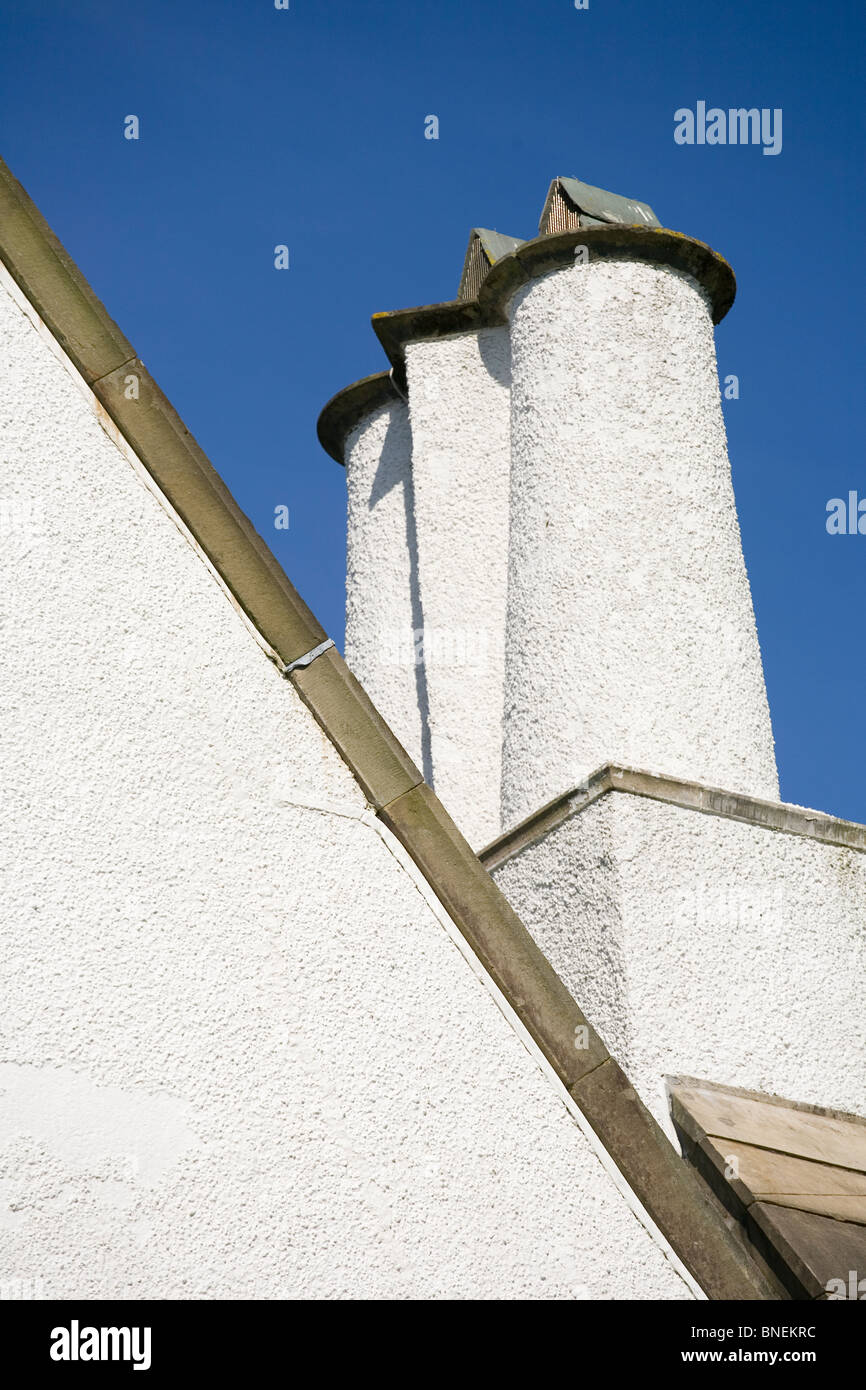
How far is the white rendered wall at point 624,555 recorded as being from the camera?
5.24 metres

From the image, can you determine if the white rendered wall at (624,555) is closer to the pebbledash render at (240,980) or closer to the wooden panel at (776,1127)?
the wooden panel at (776,1127)

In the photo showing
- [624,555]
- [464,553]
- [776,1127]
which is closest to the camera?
[776,1127]

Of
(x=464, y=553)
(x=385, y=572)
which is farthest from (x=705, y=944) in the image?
(x=385, y=572)

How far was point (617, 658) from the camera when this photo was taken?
17.3 feet

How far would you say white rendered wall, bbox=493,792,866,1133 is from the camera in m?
4.35

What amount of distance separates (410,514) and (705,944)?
3.60 m

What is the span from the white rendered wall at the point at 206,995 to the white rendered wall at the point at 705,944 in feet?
4.43

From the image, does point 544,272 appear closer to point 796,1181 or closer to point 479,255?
point 479,255

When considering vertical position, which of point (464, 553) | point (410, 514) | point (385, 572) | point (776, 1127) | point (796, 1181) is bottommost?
point (796, 1181)

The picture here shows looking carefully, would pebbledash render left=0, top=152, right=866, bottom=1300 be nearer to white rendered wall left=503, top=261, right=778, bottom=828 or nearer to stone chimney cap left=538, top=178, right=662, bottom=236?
white rendered wall left=503, top=261, right=778, bottom=828

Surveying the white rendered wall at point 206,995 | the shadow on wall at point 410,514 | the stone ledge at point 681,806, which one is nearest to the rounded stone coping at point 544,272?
the shadow on wall at point 410,514

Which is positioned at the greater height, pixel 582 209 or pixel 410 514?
pixel 582 209

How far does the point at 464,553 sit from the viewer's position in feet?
21.8

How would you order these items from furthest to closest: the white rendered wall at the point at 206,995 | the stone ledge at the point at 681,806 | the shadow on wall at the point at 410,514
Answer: the shadow on wall at the point at 410,514
the stone ledge at the point at 681,806
the white rendered wall at the point at 206,995
